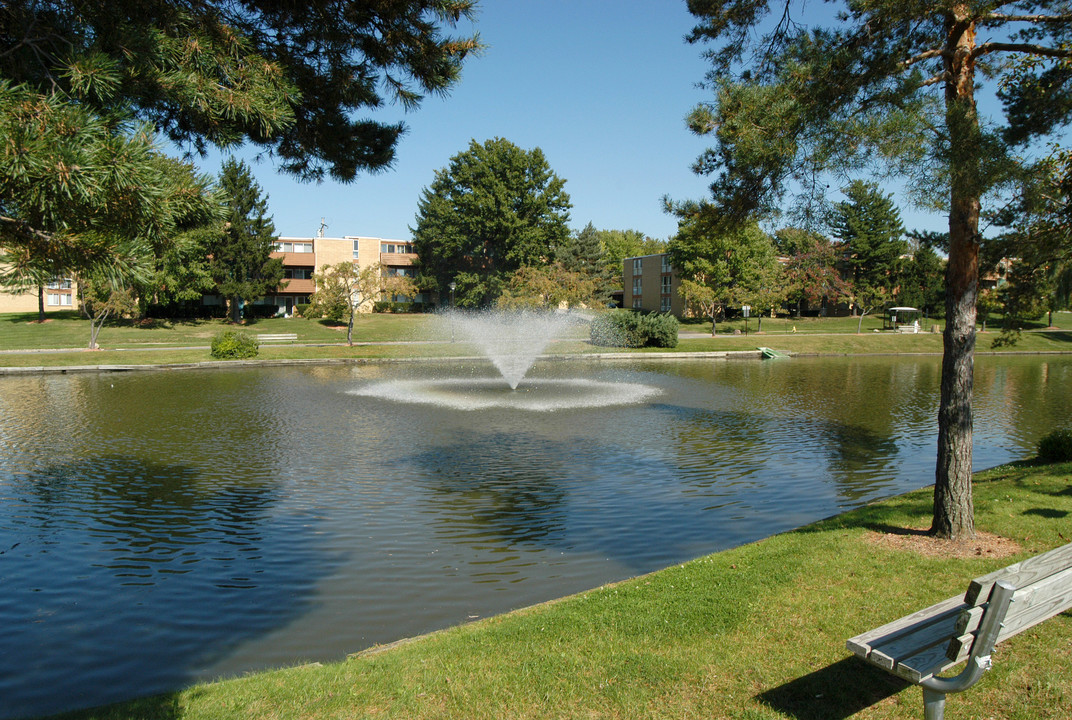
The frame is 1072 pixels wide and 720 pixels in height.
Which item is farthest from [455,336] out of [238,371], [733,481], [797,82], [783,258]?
[797,82]

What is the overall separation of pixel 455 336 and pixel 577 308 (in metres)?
10.8

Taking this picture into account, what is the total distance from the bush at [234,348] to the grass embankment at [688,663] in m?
34.8

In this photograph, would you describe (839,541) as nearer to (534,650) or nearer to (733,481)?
(534,650)

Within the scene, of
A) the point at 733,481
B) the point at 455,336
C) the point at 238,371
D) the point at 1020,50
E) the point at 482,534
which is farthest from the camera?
the point at 455,336

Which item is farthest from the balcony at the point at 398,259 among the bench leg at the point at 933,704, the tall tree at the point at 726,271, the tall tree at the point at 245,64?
the bench leg at the point at 933,704

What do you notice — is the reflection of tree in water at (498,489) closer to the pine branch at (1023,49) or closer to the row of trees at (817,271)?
the pine branch at (1023,49)

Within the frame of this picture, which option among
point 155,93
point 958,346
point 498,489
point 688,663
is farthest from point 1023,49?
point 498,489

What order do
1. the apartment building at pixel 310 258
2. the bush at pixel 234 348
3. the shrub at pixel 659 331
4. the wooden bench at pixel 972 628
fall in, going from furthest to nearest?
the apartment building at pixel 310 258 → the shrub at pixel 659 331 → the bush at pixel 234 348 → the wooden bench at pixel 972 628

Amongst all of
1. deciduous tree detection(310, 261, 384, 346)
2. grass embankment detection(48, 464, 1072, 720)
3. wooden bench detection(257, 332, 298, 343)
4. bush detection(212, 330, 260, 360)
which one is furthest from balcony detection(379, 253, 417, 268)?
grass embankment detection(48, 464, 1072, 720)

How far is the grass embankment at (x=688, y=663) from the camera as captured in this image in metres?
4.49

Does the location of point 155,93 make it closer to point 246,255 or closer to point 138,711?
point 138,711

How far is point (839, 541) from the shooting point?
25.9ft

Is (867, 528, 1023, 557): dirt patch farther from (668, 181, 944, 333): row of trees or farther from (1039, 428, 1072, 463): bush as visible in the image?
(668, 181, 944, 333): row of trees

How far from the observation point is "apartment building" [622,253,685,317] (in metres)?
78.2
